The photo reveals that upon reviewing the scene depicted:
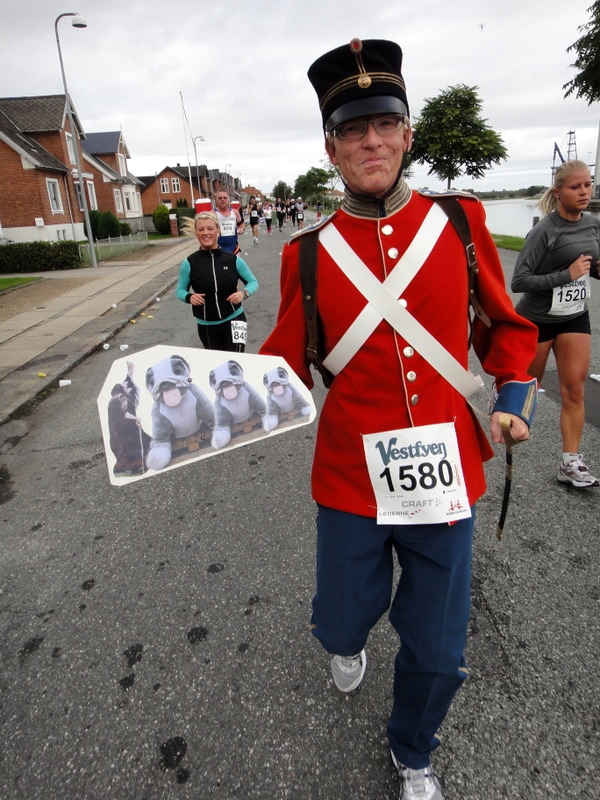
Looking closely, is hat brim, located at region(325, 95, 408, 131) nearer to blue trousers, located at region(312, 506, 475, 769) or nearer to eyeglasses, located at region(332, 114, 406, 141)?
eyeglasses, located at region(332, 114, 406, 141)

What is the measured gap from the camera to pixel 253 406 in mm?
1773

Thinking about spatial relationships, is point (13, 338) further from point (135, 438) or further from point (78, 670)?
point (135, 438)

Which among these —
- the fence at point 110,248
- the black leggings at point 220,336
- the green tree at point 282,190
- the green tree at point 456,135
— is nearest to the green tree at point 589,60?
the green tree at point 456,135

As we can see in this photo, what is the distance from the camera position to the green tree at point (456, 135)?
25422mm

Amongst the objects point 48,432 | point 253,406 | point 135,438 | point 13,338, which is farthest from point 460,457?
point 13,338

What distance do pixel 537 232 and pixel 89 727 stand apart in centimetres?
360

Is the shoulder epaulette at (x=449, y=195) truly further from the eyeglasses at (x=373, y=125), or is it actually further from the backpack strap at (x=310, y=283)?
the backpack strap at (x=310, y=283)

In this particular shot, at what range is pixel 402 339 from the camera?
1652 mm

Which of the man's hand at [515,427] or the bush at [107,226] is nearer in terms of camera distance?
the man's hand at [515,427]

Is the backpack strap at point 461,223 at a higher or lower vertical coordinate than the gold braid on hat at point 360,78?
lower

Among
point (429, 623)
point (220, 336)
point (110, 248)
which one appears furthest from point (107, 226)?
point (429, 623)

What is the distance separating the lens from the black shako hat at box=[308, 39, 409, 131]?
1600 millimetres

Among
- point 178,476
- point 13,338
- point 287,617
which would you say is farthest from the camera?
point 13,338

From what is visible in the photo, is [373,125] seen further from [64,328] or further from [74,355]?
[64,328]
